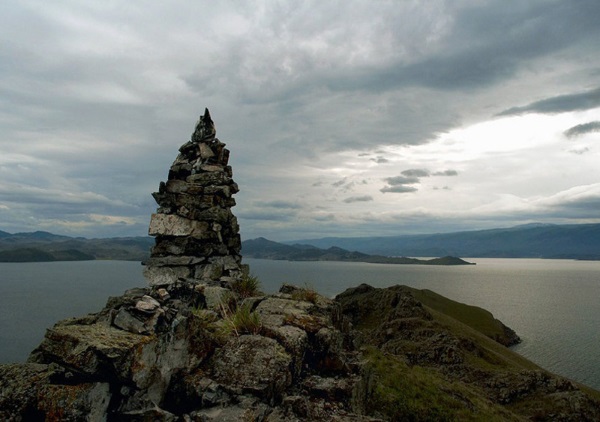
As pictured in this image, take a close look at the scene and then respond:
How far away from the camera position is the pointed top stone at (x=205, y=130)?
21031 millimetres

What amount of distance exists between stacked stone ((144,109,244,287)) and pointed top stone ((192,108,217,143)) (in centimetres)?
77

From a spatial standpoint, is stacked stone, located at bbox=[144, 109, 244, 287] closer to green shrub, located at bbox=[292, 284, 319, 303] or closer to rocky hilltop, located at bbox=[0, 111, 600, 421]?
rocky hilltop, located at bbox=[0, 111, 600, 421]

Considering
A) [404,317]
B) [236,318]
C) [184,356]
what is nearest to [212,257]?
[236,318]

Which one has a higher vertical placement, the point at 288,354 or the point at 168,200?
the point at 168,200

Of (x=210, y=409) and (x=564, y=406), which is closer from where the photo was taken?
(x=210, y=409)

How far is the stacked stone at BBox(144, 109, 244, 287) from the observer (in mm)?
18750

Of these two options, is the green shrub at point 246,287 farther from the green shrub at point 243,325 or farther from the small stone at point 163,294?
the green shrub at point 243,325

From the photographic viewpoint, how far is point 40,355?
32.5 ft

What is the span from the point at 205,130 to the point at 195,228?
5.67 meters

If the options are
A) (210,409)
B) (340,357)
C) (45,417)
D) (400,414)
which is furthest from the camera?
(400,414)

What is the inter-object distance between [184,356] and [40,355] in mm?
3732

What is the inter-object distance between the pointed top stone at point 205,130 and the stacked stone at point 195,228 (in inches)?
30.4

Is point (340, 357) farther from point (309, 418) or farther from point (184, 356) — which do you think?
point (184, 356)

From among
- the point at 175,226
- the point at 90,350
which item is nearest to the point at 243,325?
the point at 90,350
